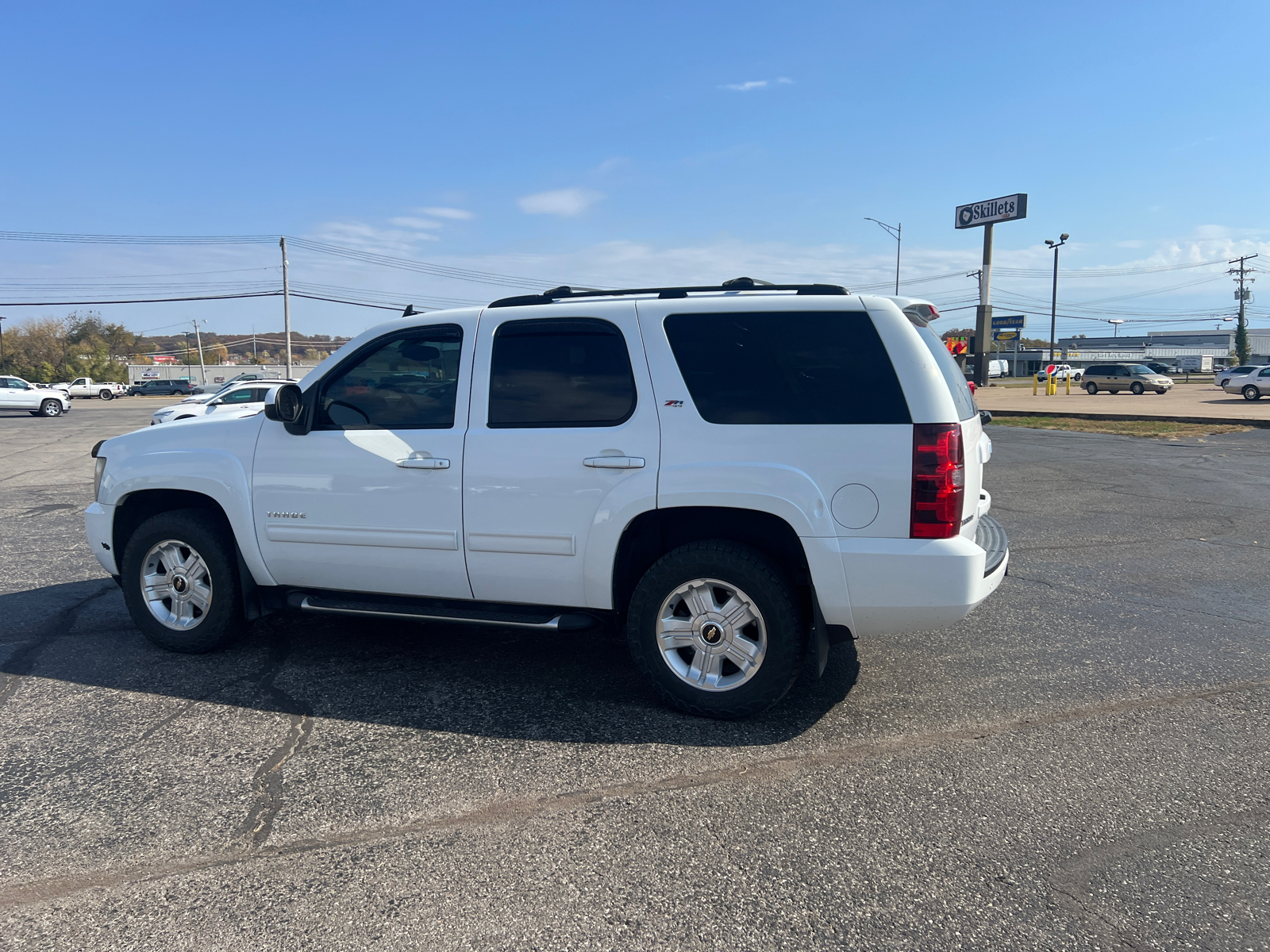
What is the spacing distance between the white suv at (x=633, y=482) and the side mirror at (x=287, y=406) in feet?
0.06

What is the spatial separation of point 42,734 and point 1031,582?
6389 millimetres

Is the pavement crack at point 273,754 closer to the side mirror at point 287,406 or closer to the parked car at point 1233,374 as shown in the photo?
the side mirror at point 287,406

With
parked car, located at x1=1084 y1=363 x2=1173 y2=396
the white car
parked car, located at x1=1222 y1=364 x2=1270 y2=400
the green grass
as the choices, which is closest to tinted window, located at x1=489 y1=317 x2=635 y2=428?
the white car

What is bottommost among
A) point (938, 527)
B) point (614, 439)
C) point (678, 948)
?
point (678, 948)

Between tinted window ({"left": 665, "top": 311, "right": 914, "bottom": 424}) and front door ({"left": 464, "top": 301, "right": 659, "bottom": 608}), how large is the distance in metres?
0.28

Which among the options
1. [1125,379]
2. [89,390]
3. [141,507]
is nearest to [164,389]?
[89,390]

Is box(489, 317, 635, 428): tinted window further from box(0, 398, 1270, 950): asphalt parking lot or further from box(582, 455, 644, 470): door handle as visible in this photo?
box(0, 398, 1270, 950): asphalt parking lot

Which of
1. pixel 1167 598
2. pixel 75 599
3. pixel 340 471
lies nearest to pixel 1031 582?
pixel 1167 598

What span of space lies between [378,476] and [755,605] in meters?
2.02

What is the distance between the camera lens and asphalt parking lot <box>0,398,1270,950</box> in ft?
8.61

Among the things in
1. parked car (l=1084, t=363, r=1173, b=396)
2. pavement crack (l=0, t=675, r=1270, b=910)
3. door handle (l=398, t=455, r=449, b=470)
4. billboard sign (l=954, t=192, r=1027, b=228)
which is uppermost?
billboard sign (l=954, t=192, r=1027, b=228)

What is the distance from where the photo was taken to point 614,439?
408 centimetres

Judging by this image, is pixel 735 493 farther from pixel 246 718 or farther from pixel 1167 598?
pixel 1167 598

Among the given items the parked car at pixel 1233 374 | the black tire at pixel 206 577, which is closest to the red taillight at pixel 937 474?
the black tire at pixel 206 577
